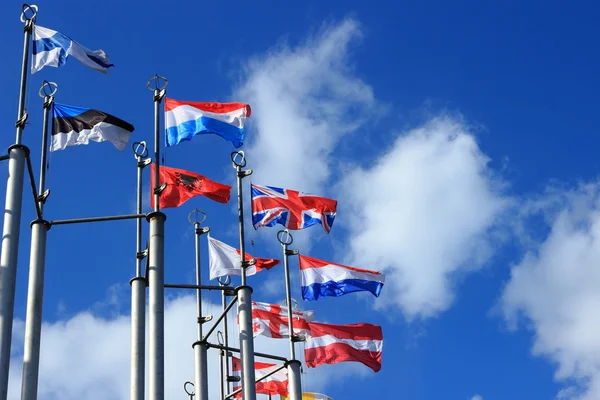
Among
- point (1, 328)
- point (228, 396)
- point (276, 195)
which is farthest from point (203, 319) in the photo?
point (1, 328)

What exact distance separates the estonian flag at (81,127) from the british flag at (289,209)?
704cm

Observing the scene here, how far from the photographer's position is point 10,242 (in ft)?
65.7

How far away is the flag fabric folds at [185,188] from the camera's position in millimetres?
28797

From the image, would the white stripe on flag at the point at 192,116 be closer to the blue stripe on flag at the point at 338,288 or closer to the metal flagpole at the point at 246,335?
the metal flagpole at the point at 246,335

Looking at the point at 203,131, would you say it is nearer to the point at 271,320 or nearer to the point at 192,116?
the point at 192,116

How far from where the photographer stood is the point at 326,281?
3462 centimetres

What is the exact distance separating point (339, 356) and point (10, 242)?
1704 centimetres

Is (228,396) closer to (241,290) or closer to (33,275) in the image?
(241,290)

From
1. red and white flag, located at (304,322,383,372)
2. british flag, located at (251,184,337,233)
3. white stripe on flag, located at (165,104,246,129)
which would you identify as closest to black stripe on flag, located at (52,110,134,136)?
white stripe on flag, located at (165,104,246,129)

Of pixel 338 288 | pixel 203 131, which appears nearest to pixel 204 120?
pixel 203 131

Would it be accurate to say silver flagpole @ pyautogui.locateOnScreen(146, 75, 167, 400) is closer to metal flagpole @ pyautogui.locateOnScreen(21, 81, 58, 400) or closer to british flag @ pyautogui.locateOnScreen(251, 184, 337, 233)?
metal flagpole @ pyautogui.locateOnScreen(21, 81, 58, 400)

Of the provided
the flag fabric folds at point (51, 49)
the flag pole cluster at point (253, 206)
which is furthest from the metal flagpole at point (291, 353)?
the flag fabric folds at point (51, 49)

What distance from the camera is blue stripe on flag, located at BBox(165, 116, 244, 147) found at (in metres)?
28.8

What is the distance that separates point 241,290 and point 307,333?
746 centimetres
